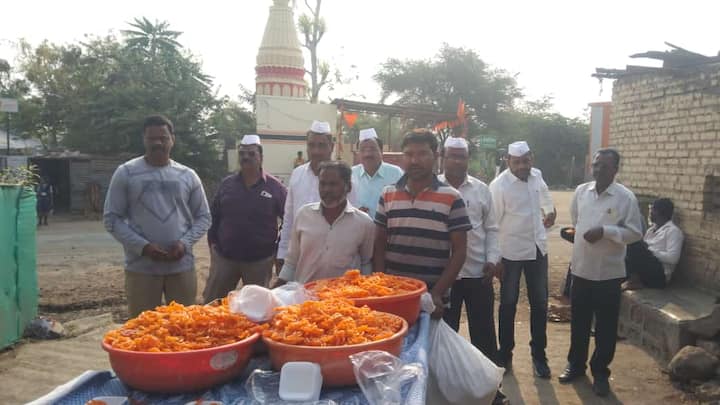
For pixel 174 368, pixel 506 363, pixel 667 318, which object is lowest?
pixel 506 363

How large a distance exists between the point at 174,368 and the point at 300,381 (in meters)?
0.38

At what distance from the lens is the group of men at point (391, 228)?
288 centimetres

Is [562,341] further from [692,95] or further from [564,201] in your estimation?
[564,201]

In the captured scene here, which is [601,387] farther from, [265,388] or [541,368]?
[265,388]

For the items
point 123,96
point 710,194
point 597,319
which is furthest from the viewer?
point 123,96

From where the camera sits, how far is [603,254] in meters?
4.12

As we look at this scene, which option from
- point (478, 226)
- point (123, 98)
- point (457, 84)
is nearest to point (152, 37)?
point (123, 98)

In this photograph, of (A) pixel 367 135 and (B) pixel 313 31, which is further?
(B) pixel 313 31

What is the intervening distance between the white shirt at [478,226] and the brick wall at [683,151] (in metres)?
3.20

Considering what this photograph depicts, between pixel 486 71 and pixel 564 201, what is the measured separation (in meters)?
12.5

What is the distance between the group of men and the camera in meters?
2.88

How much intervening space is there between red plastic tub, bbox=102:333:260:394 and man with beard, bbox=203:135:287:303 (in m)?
2.47

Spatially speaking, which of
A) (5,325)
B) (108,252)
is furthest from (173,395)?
(108,252)

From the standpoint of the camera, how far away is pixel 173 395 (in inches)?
64.7
